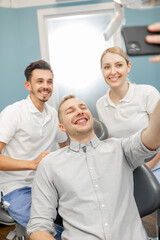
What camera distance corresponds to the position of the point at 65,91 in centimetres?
357

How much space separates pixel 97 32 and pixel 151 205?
2.75 metres

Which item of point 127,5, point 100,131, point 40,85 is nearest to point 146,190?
point 100,131

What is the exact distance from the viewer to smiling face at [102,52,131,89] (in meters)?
1.82

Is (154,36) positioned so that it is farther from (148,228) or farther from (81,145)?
(148,228)

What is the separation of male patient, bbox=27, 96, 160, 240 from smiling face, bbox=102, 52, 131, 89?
51cm

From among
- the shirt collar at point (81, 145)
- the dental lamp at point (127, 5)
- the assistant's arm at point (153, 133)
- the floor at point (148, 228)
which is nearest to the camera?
the dental lamp at point (127, 5)

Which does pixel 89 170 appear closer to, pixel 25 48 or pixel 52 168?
pixel 52 168

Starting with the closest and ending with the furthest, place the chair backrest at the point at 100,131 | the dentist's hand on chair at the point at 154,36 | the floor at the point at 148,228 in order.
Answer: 1. the dentist's hand on chair at the point at 154,36
2. the chair backrest at the point at 100,131
3. the floor at the point at 148,228

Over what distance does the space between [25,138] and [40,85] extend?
15.1 inches

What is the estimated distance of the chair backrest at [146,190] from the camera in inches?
48.9

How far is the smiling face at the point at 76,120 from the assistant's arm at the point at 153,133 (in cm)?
36

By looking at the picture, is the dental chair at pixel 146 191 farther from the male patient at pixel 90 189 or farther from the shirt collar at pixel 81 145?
the shirt collar at pixel 81 145

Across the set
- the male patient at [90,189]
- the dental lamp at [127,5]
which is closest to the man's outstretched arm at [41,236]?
the male patient at [90,189]

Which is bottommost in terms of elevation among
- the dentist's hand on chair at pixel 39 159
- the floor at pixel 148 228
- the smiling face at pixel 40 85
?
the floor at pixel 148 228
